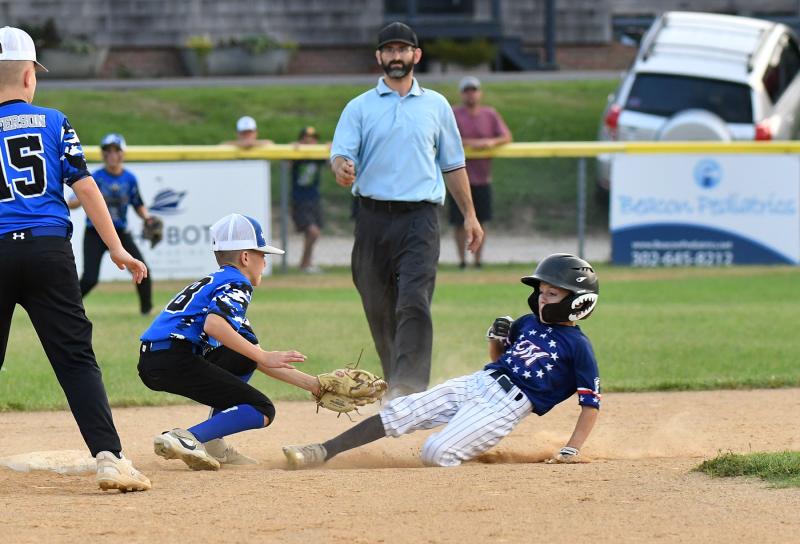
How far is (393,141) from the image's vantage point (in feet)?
25.9

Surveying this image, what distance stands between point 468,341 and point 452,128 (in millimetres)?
4028

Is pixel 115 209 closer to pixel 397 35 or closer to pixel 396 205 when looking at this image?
pixel 396 205

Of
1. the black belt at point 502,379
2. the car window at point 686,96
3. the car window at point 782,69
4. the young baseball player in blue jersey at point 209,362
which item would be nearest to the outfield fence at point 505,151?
the car window at point 686,96

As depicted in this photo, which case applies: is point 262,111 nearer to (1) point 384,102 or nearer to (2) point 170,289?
(2) point 170,289

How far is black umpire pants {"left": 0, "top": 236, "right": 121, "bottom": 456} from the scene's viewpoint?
5805mm

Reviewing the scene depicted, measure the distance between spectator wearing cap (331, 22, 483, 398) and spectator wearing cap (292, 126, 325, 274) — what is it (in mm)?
9347

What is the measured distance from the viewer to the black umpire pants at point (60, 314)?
229 inches

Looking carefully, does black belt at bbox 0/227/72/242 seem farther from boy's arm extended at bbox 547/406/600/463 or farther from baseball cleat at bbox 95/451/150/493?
boy's arm extended at bbox 547/406/600/463

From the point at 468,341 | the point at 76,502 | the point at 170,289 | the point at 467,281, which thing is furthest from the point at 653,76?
the point at 76,502

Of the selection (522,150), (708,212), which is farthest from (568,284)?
(708,212)

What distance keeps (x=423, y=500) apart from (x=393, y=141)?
2764 mm

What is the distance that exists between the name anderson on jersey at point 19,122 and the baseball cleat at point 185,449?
5.05 feet

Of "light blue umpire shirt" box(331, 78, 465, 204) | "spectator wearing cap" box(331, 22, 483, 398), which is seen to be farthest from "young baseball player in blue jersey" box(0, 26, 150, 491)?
"light blue umpire shirt" box(331, 78, 465, 204)

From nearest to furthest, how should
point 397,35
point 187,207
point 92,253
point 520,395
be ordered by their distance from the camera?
point 520,395 < point 397,35 < point 92,253 < point 187,207
